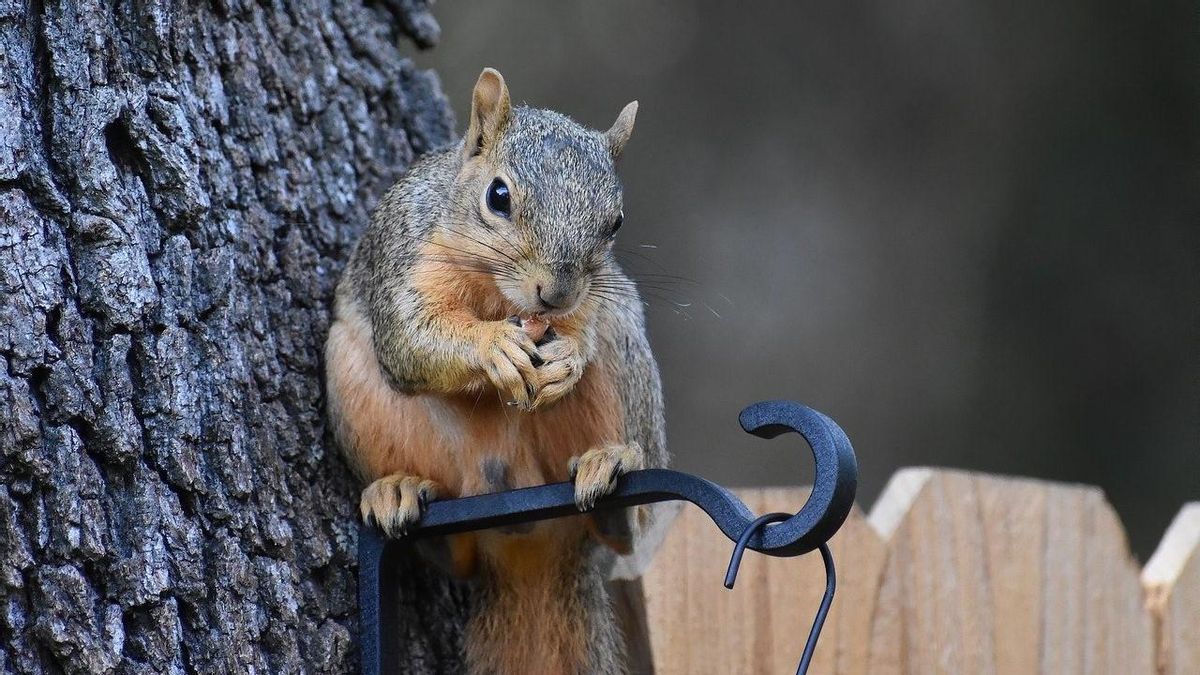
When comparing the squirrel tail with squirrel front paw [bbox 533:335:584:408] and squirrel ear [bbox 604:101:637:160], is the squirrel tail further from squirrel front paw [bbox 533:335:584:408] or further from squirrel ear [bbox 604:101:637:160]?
squirrel ear [bbox 604:101:637:160]

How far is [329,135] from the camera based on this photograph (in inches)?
70.2

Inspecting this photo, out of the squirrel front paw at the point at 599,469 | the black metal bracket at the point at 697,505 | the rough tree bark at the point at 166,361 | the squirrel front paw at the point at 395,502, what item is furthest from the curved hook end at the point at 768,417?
the rough tree bark at the point at 166,361

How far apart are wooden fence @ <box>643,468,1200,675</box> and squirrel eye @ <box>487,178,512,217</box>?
1.28 feet

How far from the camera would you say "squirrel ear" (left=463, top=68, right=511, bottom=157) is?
170 centimetres

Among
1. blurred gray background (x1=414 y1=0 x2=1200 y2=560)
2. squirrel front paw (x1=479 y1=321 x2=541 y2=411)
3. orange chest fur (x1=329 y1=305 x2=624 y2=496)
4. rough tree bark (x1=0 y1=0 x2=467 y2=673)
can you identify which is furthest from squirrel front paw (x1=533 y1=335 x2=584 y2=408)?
blurred gray background (x1=414 y1=0 x2=1200 y2=560)

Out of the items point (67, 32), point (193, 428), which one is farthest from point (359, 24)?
point (193, 428)

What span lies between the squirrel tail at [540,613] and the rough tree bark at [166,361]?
0.06m

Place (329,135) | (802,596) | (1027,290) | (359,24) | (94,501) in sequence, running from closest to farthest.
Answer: (94,501) → (802,596) → (329,135) → (359,24) → (1027,290)

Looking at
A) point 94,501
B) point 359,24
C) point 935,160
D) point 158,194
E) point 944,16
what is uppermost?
point 944,16

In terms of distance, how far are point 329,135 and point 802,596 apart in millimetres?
815

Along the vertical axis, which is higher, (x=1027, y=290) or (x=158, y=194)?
(x=1027, y=290)

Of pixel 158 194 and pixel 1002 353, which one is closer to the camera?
pixel 158 194

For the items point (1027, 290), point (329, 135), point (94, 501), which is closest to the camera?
point (94, 501)

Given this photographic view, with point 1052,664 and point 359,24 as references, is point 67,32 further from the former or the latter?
point 1052,664
